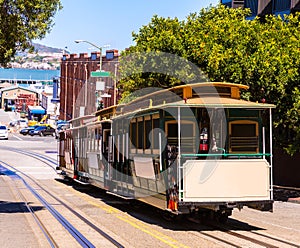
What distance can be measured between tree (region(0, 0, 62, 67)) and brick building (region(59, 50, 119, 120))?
48.9m

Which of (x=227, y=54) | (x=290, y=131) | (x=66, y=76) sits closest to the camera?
(x=227, y=54)

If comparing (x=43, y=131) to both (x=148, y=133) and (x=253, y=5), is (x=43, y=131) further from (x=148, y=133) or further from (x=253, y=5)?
(x=148, y=133)

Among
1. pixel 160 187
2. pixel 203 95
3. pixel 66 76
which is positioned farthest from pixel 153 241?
pixel 66 76

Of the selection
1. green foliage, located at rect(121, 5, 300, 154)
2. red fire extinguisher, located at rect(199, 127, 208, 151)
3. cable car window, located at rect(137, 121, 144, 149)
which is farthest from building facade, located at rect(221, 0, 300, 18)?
red fire extinguisher, located at rect(199, 127, 208, 151)

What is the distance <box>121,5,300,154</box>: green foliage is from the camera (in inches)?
871

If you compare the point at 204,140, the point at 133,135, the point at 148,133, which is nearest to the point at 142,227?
the point at 148,133

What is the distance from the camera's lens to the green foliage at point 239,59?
72.6ft

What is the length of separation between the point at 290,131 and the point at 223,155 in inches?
437

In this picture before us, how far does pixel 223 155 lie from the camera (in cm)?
1389

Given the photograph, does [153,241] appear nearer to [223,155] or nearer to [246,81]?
[223,155]

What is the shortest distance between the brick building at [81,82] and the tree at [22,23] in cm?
4893

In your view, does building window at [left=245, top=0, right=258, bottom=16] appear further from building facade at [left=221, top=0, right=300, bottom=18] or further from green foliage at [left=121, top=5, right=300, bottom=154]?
green foliage at [left=121, top=5, right=300, bottom=154]

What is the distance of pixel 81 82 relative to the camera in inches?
3147

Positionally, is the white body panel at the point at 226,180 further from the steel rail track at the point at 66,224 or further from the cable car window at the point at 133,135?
the cable car window at the point at 133,135
